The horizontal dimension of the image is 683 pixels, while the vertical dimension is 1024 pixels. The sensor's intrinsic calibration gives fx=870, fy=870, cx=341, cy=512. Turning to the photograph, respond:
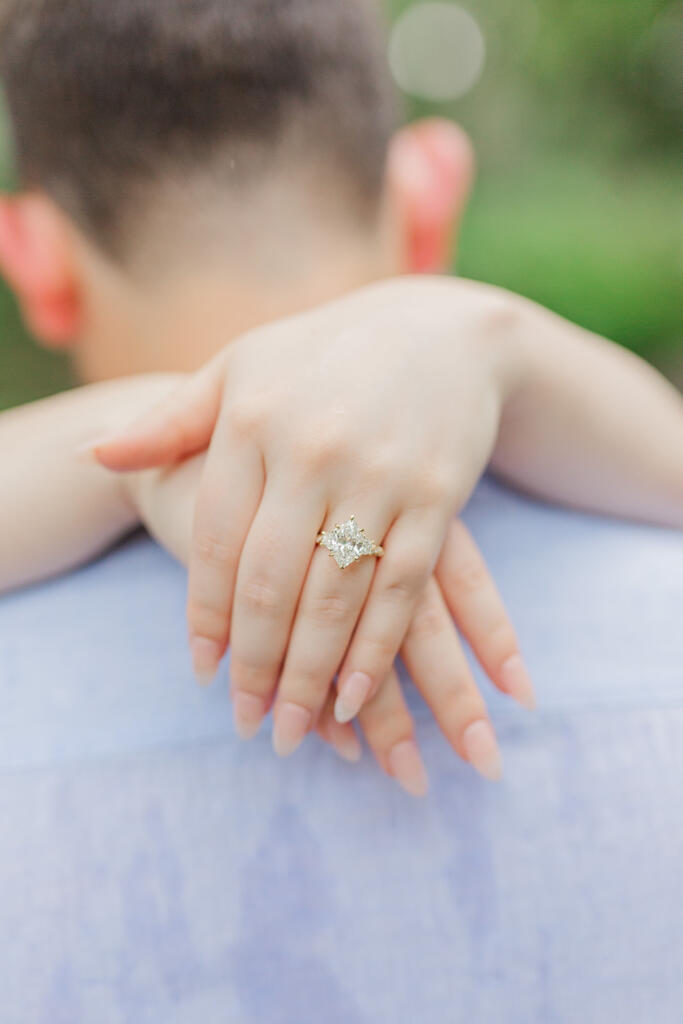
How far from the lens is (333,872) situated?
28.6 inches

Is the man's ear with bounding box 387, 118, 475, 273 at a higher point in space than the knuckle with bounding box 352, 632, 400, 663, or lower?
higher

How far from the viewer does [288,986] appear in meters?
0.72

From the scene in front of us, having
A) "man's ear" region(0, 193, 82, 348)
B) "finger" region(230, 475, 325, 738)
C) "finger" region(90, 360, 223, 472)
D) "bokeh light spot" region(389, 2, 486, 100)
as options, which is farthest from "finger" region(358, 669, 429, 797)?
"bokeh light spot" region(389, 2, 486, 100)

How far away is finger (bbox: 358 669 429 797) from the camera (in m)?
0.74

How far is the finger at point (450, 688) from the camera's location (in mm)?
737

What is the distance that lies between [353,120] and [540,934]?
3.47ft

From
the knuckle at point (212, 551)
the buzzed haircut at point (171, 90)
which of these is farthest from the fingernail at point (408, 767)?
the buzzed haircut at point (171, 90)

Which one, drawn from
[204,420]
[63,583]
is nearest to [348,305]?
[204,420]

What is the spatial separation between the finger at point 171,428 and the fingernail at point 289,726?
0.25 m

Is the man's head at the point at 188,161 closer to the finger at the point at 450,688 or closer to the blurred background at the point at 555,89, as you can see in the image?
the finger at the point at 450,688

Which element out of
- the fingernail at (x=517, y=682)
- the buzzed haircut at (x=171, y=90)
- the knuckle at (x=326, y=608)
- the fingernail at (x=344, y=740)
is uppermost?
the buzzed haircut at (x=171, y=90)

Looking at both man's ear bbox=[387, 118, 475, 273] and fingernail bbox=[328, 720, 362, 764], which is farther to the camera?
man's ear bbox=[387, 118, 475, 273]

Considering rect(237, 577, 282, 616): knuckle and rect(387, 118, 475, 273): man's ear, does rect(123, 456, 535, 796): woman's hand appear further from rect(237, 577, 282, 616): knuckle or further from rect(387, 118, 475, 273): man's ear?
rect(387, 118, 475, 273): man's ear

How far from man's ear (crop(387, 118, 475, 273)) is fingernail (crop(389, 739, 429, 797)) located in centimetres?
94
